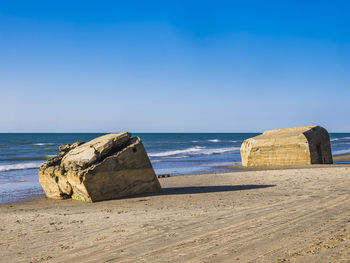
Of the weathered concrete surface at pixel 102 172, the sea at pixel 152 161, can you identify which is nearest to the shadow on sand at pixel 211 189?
the weathered concrete surface at pixel 102 172

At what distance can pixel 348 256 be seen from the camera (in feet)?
12.5

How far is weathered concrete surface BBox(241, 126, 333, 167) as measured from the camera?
15.9 metres

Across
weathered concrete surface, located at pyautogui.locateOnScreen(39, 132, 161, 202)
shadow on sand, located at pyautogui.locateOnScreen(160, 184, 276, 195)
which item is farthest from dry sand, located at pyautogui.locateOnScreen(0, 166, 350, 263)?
shadow on sand, located at pyautogui.locateOnScreen(160, 184, 276, 195)

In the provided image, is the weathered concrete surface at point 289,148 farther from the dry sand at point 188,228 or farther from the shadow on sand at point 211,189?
the dry sand at point 188,228

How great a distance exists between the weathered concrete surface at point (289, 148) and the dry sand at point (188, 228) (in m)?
7.06

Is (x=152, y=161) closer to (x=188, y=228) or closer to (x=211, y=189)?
(x=211, y=189)

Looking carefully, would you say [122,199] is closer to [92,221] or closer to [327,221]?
[92,221]

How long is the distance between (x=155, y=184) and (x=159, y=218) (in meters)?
3.39

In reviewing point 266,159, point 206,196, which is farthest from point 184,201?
point 266,159

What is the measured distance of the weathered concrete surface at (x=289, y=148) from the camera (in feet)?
52.3

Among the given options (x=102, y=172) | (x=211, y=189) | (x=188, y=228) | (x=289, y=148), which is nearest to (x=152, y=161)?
(x=289, y=148)

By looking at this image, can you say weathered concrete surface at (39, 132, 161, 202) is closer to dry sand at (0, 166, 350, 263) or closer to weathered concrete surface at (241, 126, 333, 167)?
dry sand at (0, 166, 350, 263)

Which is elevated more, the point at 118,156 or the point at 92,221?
the point at 118,156

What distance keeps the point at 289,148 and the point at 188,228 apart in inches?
477
